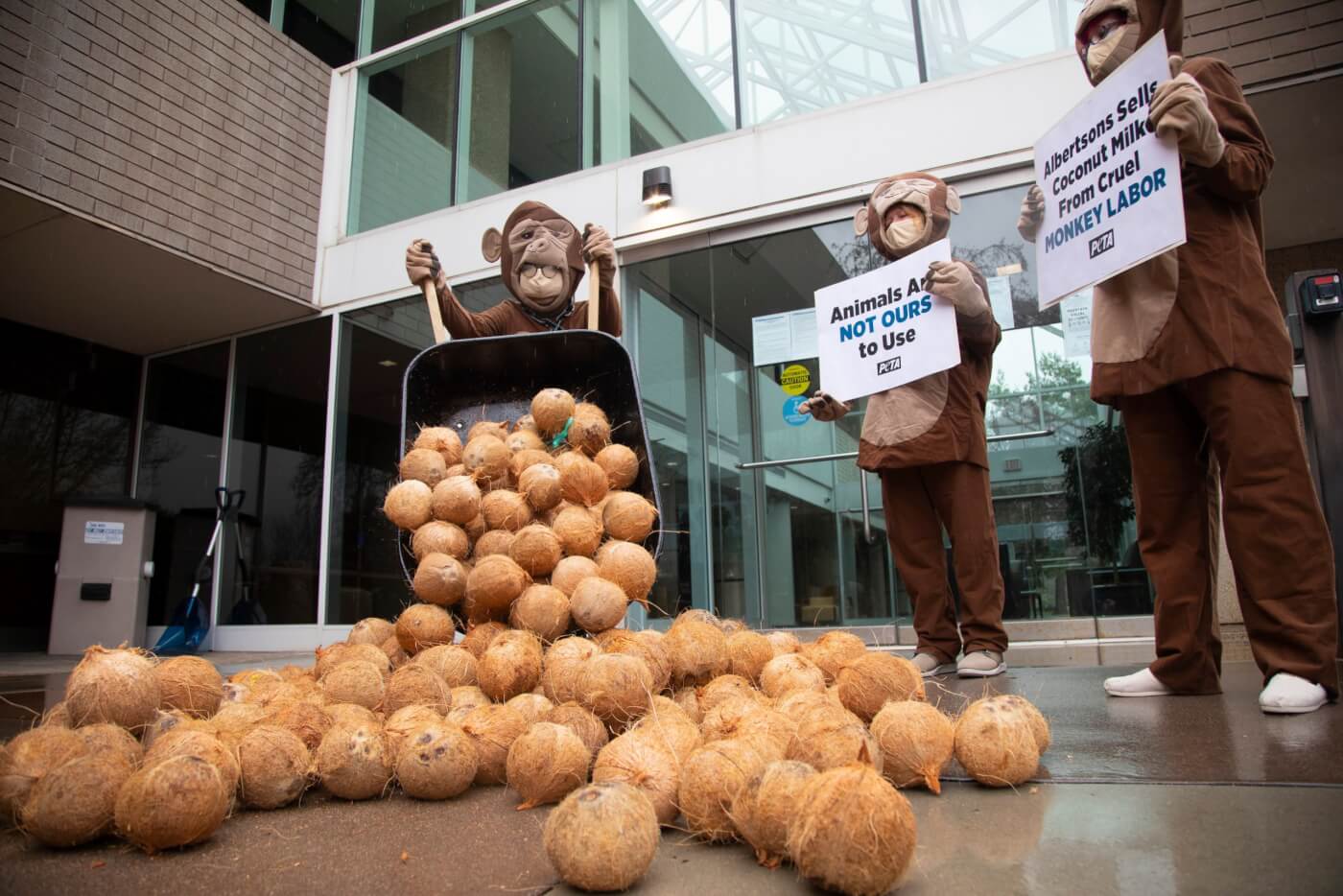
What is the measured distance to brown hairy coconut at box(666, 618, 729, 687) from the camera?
228 centimetres

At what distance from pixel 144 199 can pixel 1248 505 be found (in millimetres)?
7738

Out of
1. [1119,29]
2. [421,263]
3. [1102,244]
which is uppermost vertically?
[1119,29]

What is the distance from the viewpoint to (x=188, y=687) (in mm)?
2090

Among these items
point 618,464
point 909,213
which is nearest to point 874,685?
point 618,464

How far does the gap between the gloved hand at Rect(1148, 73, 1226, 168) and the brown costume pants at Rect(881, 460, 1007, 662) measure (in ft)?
4.71

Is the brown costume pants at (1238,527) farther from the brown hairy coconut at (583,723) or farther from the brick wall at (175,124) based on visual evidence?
the brick wall at (175,124)

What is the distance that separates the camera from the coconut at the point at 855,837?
1136 millimetres

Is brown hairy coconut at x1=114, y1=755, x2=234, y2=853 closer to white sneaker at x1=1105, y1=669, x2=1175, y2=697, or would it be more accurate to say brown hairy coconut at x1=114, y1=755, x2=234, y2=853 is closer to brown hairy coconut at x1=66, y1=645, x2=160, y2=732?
brown hairy coconut at x1=66, y1=645, x2=160, y2=732

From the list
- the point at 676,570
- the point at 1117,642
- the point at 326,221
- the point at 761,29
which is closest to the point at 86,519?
the point at 326,221

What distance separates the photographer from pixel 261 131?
796 cm

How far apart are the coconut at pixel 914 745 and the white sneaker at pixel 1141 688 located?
1.32 m

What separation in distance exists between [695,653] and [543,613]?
487mm

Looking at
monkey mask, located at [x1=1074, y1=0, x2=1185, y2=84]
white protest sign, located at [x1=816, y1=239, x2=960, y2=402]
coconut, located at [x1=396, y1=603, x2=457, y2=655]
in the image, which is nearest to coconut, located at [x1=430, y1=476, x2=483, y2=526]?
coconut, located at [x1=396, y1=603, x2=457, y2=655]

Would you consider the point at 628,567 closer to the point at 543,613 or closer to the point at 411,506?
the point at 543,613
